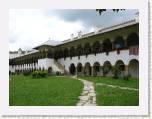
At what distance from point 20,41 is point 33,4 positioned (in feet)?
2.94

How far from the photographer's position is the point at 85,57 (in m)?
10.3

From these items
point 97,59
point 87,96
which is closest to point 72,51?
point 97,59

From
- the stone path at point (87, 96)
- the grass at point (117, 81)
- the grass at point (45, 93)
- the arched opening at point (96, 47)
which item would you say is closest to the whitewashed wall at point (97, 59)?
the arched opening at point (96, 47)

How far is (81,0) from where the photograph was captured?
734cm

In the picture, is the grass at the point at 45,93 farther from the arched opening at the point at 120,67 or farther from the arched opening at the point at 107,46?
the arched opening at the point at 107,46

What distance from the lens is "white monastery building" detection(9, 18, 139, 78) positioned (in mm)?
9039

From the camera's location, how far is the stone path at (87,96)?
7.40 meters

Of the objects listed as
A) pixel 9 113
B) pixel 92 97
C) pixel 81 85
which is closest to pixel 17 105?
pixel 9 113

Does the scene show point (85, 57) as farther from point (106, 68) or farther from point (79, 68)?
point (79, 68)

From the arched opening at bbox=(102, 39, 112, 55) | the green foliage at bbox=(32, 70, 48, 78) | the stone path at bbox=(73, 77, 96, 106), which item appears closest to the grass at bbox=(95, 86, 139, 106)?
the stone path at bbox=(73, 77, 96, 106)

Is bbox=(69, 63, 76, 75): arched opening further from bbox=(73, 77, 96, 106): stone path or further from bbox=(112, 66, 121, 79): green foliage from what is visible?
bbox=(112, 66, 121, 79): green foliage

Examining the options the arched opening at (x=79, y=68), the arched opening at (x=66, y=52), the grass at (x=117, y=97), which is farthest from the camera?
the arched opening at (x=66, y=52)

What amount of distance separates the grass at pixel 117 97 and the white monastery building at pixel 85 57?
59 centimetres

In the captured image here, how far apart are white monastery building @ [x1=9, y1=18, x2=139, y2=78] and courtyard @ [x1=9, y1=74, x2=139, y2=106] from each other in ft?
1.33
